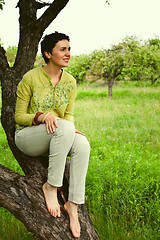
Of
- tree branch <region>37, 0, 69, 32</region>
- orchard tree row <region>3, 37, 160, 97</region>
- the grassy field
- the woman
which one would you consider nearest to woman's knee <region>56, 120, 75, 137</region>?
the woman

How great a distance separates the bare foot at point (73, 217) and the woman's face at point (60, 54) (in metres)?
1.34

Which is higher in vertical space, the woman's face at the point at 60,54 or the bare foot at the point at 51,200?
the woman's face at the point at 60,54

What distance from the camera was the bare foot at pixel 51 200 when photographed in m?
2.29

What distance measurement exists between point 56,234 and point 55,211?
0.60 feet

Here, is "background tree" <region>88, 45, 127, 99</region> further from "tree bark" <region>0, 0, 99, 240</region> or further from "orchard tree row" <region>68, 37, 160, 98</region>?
"tree bark" <region>0, 0, 99, 240</region>

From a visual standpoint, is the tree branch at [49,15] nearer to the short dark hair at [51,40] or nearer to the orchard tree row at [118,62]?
the short dark hair at [51,40]

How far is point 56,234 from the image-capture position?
7.32 feet

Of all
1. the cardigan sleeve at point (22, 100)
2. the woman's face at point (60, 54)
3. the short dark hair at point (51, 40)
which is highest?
the short dark hair at point (51, 40)

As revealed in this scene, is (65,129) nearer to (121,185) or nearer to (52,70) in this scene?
(52,70)

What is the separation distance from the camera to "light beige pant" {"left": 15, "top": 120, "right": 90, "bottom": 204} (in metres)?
2.25

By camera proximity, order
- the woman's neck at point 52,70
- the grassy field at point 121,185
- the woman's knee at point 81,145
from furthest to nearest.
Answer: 1. the grassy field at point 121,185
2. the woman's neck at point 52,70
3. the woman's knee at point 81,145

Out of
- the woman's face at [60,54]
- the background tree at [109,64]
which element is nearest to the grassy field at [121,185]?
the woman's face at [60,54]

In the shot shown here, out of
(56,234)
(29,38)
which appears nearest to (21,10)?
(29,38)

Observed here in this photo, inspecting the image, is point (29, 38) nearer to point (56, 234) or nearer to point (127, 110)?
point (56, 234)
